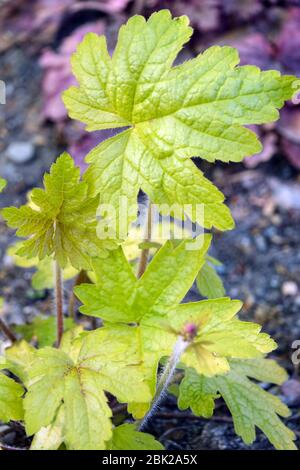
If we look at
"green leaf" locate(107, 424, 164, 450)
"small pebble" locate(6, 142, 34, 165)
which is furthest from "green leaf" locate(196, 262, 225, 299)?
"small pebble" locate(6, 142, 34, 165)

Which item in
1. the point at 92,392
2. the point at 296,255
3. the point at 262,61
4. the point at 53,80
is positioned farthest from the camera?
the point at 53,80

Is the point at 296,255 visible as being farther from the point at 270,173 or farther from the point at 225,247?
the point at 270,173

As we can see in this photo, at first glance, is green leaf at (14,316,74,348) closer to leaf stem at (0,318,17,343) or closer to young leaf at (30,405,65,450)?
leaf stem at (0,318,17,343)

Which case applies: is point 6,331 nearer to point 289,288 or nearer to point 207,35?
point 289,288

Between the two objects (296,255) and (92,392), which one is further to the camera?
(296,255)

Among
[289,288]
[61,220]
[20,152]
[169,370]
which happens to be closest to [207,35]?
[20,152]

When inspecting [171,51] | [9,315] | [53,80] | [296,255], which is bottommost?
[296,255]

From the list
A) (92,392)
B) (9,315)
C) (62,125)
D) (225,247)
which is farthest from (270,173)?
(92,392)
